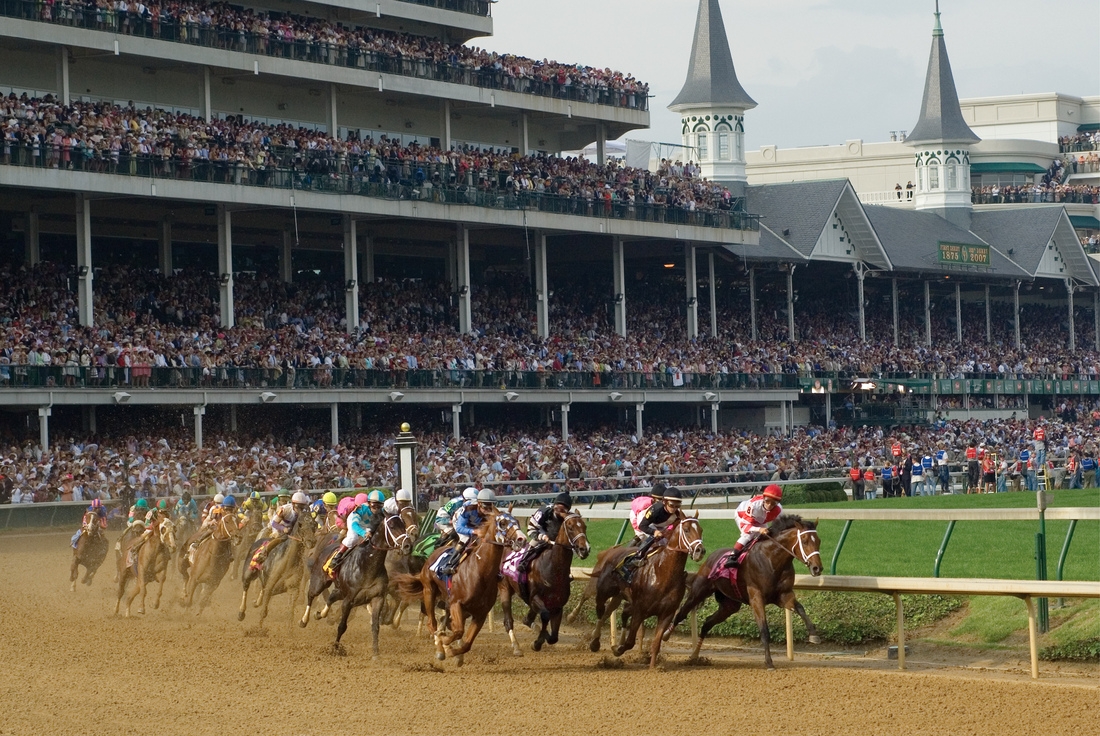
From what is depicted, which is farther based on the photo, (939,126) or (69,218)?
(939,126)

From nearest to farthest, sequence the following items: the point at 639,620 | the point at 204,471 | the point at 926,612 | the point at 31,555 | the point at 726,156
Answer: the point at 639,620, the point at 926,612, the point at 31,555, the point at 204,471, the point at 726,156

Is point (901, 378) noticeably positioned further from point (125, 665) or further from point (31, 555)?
point (125, 665)

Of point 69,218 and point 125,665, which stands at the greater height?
point 69,218

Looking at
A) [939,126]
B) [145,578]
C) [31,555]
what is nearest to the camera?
[145,578]

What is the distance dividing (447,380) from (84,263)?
8.48 metres

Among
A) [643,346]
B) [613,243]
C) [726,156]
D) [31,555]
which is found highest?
[726,156]

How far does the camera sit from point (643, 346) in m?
42.8

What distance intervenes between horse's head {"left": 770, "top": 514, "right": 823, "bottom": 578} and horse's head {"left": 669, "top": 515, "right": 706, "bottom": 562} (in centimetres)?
66

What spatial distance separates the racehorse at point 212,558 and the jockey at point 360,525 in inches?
114

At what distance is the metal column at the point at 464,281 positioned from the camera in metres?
40.0

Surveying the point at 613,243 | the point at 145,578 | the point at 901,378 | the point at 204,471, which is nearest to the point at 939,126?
the point at 901,378

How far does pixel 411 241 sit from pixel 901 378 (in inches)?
618

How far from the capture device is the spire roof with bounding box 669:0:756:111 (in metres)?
55.2

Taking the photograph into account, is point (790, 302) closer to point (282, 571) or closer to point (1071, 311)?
point (1071, 311)
